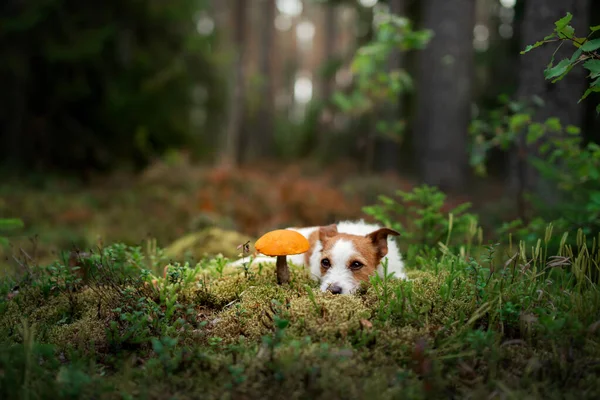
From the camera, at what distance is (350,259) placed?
392cm

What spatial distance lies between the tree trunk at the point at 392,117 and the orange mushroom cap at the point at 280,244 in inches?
408

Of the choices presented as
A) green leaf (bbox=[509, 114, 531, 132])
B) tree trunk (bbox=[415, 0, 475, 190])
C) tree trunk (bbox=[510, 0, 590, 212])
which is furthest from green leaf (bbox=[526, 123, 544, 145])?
tree trunk (bbox=[415, 0, 475, 190])

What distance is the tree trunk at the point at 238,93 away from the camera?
16.2 metres

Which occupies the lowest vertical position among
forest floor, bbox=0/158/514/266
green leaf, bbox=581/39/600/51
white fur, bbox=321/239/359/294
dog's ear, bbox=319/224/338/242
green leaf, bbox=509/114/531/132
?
forest floor, bbox=0/158/514/266

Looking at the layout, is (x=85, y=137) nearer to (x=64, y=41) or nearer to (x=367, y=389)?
(x=64, y=41)

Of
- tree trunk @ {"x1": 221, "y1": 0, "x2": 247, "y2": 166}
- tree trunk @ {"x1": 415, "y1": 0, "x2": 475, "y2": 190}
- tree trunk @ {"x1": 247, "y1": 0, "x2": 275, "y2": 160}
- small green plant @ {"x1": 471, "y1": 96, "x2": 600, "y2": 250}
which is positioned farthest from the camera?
tree trunk @ {"x1": 247, "y1": 0, "x2": 275, "y2": 160}

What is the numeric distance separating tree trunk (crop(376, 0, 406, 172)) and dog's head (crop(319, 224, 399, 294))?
31.7 ft

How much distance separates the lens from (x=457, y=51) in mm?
11211

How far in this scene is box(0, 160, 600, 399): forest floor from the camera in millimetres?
2668

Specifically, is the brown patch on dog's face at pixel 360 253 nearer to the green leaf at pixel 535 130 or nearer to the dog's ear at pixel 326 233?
the dog's ear at pixel 326 233

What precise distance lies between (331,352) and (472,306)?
119 centimetres

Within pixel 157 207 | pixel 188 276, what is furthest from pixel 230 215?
pixel 188 276

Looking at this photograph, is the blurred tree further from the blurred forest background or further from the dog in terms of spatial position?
the dog

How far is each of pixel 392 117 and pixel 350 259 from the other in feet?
34.4
